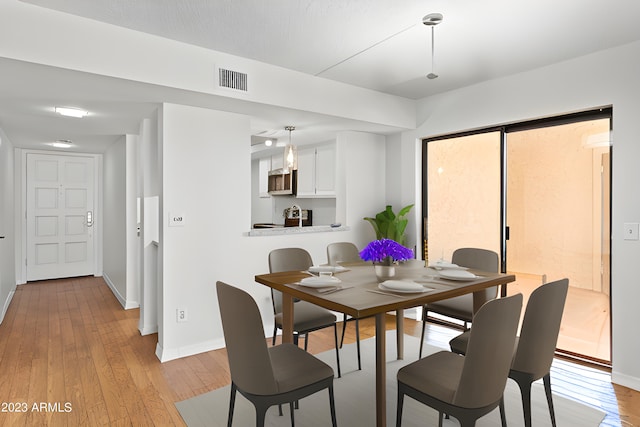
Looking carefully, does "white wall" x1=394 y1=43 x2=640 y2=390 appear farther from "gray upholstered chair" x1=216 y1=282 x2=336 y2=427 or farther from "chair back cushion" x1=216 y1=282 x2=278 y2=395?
"chair back cushion" x1=216 y1=282 x2=278 y2=395

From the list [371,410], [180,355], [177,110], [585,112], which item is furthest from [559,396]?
[177,110]

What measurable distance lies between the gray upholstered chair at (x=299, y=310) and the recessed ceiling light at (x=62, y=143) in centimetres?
414

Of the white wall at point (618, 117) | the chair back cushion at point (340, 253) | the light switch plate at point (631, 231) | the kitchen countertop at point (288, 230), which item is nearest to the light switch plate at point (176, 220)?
the kitchen countertop at point (288, 230)

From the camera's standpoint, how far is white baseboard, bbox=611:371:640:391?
2.76 meters

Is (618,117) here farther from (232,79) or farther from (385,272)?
(232,79)

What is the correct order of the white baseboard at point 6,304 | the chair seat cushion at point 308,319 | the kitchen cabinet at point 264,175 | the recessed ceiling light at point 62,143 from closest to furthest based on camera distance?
the chair seat cushion at point 308,319 < the white baseboard at point 6,304 < the recessed ceiling light at point 62,143 < the kitchen cabinet at point 264,175

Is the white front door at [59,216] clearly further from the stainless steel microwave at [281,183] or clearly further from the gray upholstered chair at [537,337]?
the gray upholstered chair at [537,337]

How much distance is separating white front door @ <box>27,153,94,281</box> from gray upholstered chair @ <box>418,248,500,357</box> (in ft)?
20.5

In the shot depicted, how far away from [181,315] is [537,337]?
276 cm

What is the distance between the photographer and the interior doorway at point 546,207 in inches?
124

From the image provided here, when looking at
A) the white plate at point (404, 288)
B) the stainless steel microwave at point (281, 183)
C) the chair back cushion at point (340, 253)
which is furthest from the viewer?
the stainless steel microwave at point (281, 183)

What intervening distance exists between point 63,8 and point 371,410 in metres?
3.19

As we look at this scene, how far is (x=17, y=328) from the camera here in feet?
13.1

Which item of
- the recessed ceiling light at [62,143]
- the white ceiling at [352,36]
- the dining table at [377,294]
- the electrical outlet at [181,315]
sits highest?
the white ceiling at [352,36]
